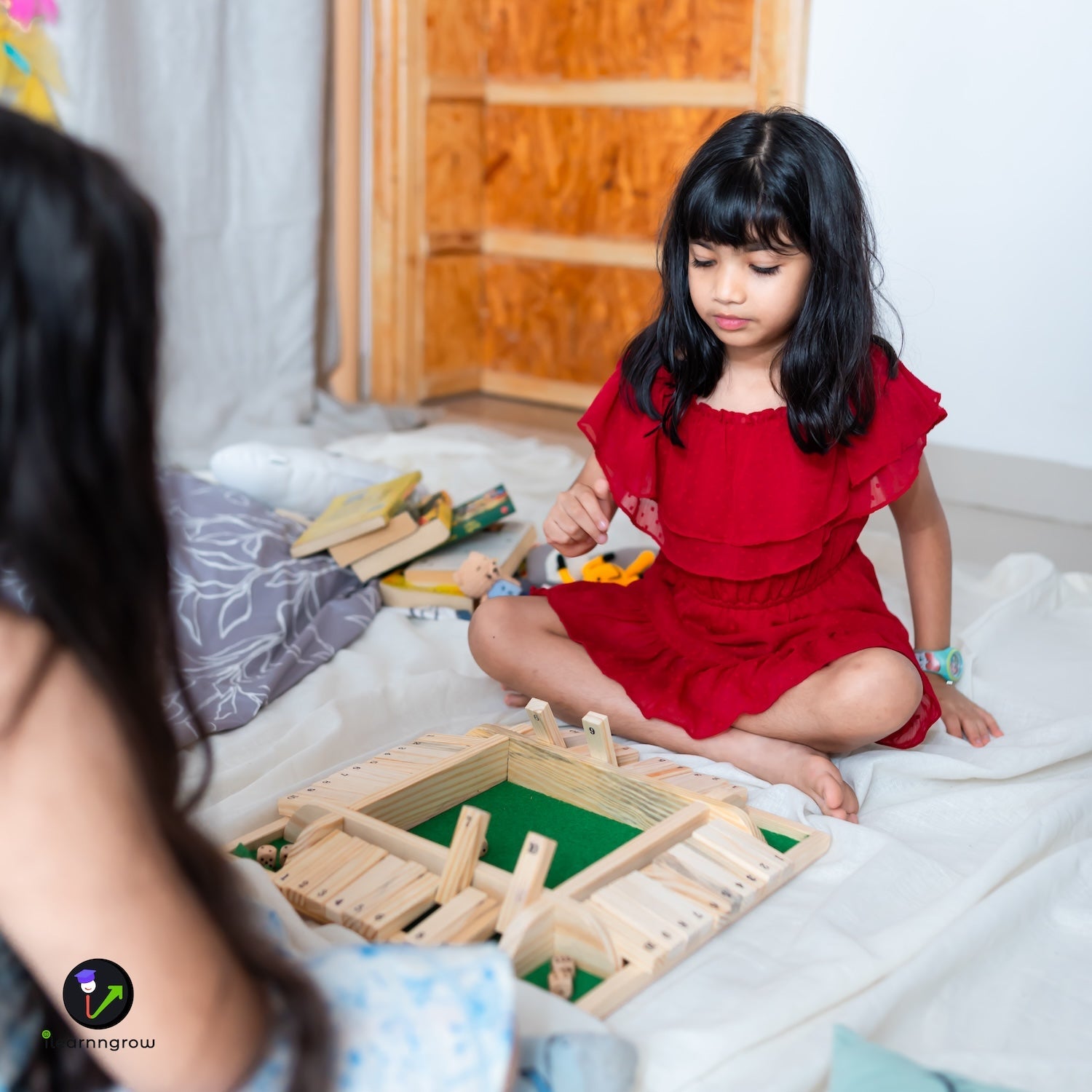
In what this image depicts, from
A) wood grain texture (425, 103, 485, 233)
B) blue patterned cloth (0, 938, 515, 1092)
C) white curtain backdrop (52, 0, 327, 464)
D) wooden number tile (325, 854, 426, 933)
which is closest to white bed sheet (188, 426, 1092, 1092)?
wooden number tile (325, 854, 426, 933)

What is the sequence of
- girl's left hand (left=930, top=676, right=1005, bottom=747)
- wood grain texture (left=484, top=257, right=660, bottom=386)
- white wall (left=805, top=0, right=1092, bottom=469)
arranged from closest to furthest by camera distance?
girl's left hand (left=930, top=676, right=1005, bottom=747)
white wall (left=805, top=0, right=1092, bottom=469)
wood grain texture (left=484, top=257, right=660, bottom=386)

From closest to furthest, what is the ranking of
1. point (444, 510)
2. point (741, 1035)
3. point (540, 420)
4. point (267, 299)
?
point (741, 1035) < point (444, 510) < point (267, 299) < point (540, 420)

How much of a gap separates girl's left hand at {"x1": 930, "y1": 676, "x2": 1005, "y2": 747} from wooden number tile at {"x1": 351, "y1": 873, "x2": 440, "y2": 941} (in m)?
0.59

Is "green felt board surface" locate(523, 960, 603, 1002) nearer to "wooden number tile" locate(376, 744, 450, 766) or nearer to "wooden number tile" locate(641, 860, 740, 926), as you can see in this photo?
"wooden number tile" locate(641, 860, 740, 926)

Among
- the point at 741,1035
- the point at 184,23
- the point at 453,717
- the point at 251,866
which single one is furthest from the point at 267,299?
the point at 741,1035

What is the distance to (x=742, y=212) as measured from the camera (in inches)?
41.7

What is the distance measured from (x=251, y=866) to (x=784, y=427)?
625 mm

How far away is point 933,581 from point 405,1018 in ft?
2.72

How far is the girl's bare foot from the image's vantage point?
103cm

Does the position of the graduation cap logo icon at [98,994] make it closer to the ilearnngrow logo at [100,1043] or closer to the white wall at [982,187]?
the ilearnngrow logo at [100,1043]

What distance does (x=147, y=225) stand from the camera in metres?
0.47

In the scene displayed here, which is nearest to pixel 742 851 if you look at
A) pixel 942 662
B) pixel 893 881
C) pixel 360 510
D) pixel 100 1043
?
pixel 893 881

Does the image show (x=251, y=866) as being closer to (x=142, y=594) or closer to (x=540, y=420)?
(x=142, y=594)

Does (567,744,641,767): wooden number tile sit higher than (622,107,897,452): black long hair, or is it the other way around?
(622,107,897,452): black long hair
